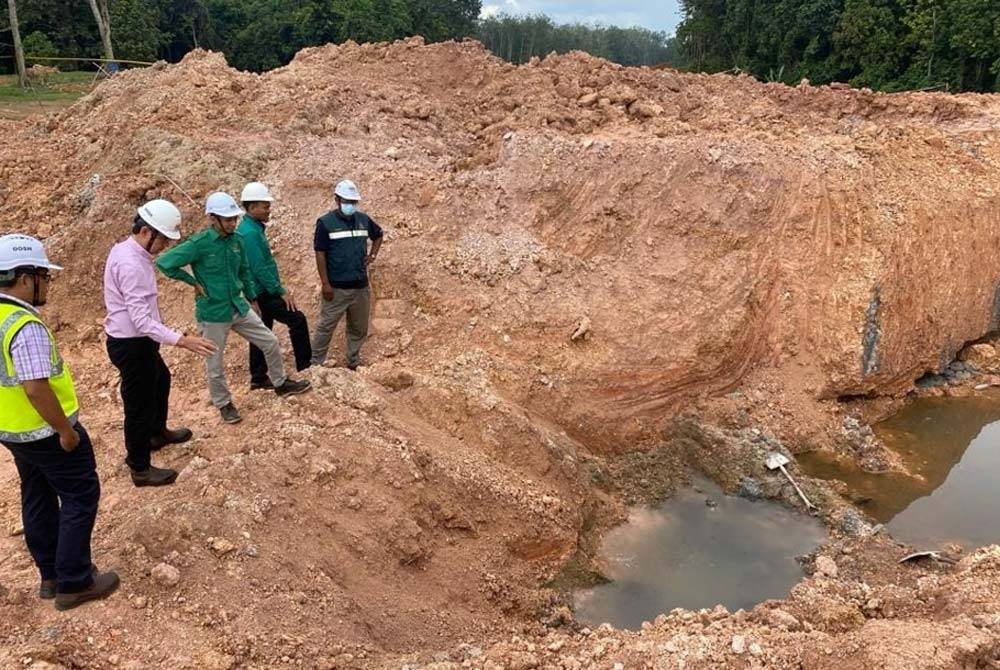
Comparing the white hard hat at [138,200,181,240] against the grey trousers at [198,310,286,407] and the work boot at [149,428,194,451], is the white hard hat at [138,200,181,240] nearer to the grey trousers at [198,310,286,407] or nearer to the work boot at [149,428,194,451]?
the grey trousers at [198,310,286,407]

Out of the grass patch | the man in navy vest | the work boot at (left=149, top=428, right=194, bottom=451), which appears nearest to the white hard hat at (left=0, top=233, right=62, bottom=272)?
the work boot at (left=149, top=428, right=194, bottom=451)

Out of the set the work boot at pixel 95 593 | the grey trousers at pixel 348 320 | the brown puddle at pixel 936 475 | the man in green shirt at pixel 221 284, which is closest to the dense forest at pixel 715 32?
the brown puddle at pixel 936 475

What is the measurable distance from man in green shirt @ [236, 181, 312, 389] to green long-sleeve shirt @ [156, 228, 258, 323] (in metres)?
0.40

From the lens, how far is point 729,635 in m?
3.75

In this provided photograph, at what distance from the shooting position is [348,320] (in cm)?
627

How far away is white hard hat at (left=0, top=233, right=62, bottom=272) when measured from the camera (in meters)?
3.00

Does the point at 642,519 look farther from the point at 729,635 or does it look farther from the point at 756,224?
the point at 756,224

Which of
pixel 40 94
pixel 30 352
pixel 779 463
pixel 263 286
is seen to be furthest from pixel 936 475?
pixel 40 94

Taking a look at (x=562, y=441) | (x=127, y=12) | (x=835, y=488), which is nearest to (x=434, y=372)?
(x=562, y=441)

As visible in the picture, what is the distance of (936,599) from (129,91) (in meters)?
10.1

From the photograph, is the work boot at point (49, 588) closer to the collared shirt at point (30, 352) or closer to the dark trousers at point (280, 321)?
the collared shirt at point (30, 352)

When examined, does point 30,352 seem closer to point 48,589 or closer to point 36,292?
point 36,292

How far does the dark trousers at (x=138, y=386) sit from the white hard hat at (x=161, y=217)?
669mm

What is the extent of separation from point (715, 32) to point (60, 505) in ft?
120
